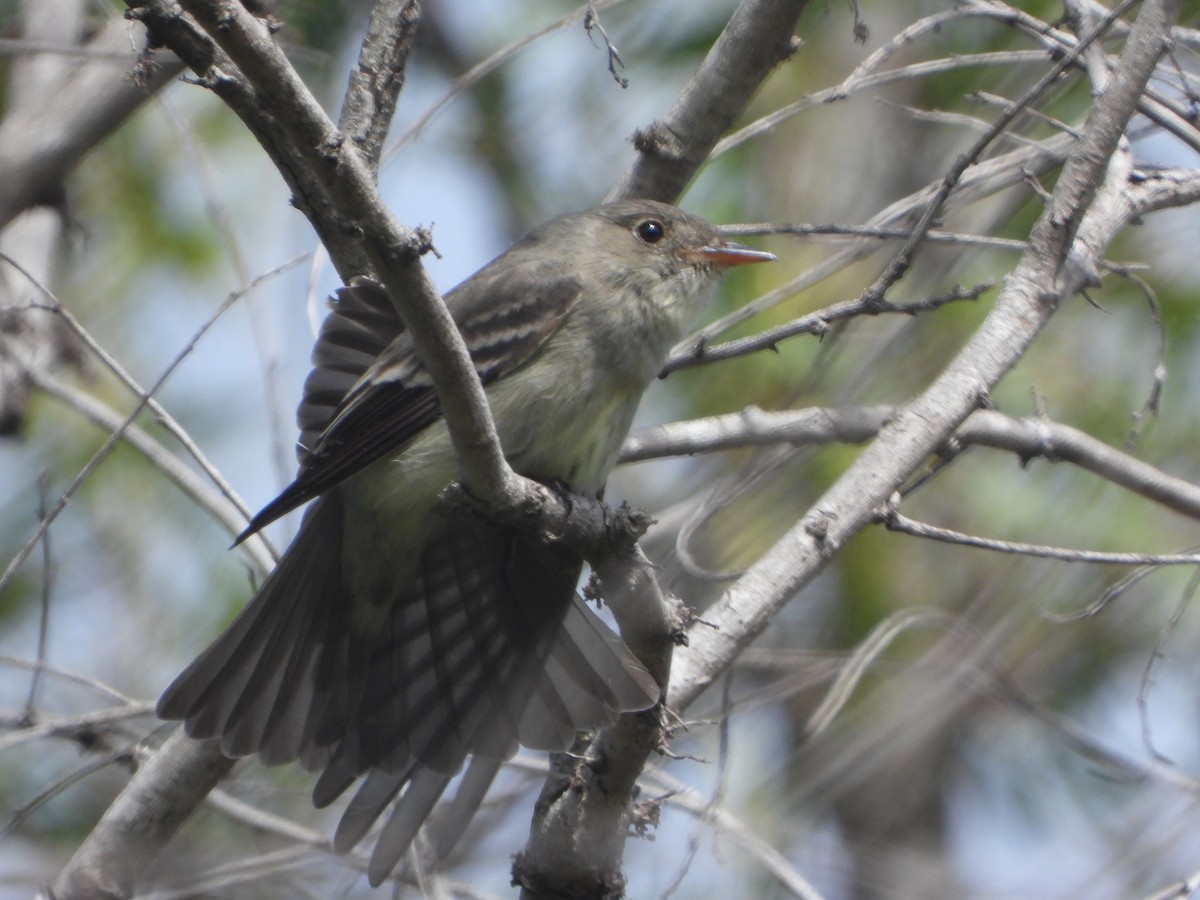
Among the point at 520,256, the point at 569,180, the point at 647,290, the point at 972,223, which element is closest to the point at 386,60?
the point at 520,256

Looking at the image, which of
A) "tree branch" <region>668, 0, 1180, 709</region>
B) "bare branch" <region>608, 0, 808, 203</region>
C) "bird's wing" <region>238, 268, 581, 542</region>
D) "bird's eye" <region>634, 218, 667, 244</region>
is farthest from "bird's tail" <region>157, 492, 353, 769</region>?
"bare branch" <region>608, 0, 808, 203</region>

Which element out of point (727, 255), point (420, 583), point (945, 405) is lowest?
point (420, 583)

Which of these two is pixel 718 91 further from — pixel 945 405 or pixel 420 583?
pixel 420 583

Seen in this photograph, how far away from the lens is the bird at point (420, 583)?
140 inches

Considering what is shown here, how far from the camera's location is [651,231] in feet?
14.1

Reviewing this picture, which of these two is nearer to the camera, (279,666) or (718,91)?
(279,666)

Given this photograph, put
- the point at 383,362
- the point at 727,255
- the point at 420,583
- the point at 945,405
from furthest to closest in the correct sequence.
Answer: the point at 727,255 < the point at 420,583 < the point at 383,362 < the point at 945,405

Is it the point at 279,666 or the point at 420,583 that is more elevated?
the point at 420,583

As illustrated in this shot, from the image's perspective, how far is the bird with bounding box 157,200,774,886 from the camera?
356 centimetres

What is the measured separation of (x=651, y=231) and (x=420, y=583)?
1246mm

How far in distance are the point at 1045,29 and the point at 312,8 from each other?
320 centimetres

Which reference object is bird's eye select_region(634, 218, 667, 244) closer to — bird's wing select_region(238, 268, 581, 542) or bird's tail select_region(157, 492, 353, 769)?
bird's wing select_region(238, 268, 581, 542)

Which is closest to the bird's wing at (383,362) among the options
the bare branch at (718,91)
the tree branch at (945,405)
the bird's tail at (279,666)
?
the bird's tail at (279,666)

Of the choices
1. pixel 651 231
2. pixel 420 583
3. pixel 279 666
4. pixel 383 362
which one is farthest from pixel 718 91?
pixel 279 666
